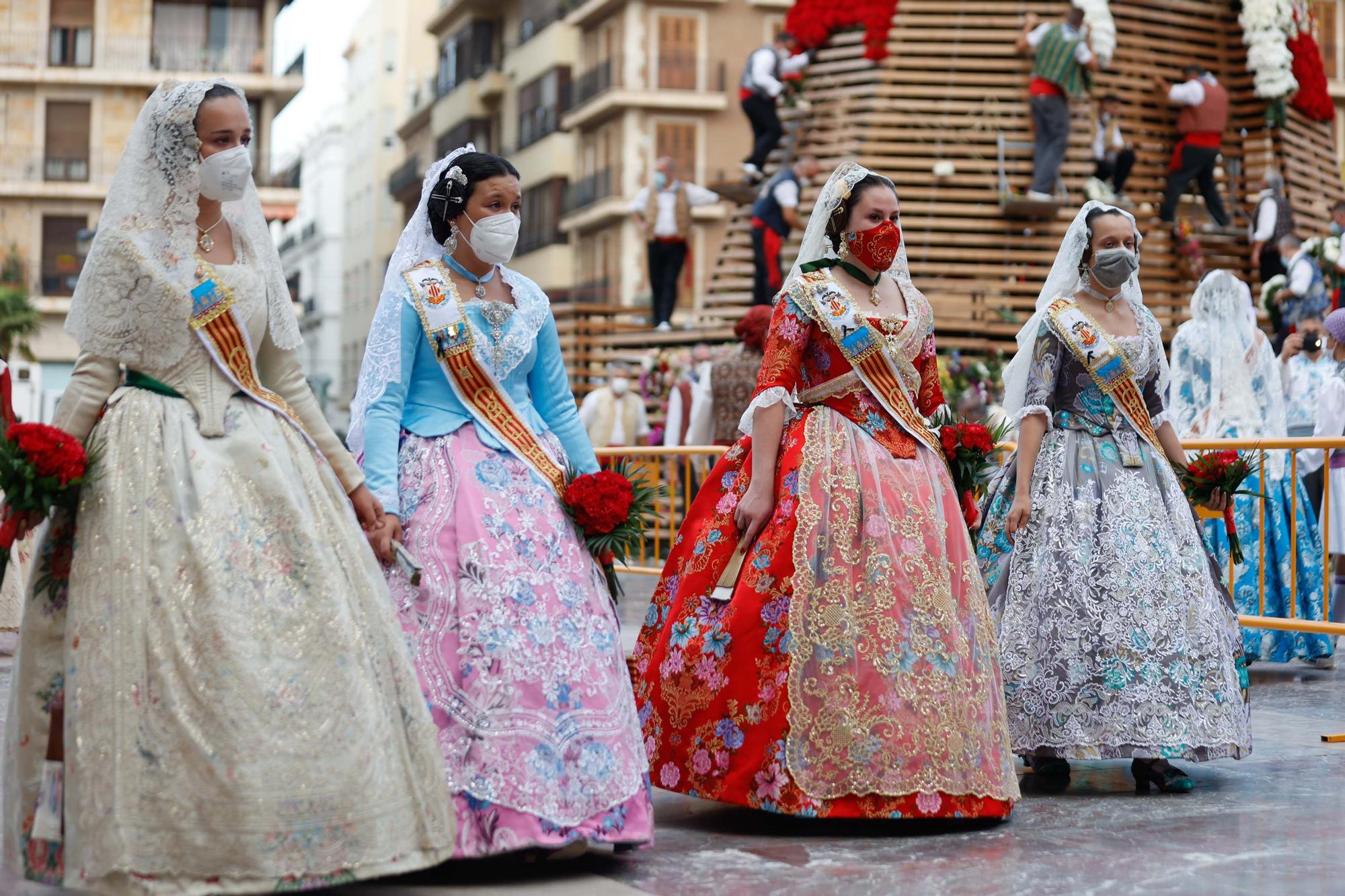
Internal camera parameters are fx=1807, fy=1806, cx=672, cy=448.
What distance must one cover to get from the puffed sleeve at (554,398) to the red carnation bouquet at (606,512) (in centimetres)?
17

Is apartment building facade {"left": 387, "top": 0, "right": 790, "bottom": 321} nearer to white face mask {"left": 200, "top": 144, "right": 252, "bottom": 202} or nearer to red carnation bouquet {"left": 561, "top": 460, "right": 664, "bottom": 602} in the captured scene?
red carnation bouquet {"left": 561, "top": 460, "right": 664, "bottom": 602}

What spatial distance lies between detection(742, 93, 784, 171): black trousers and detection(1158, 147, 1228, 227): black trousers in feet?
15.2

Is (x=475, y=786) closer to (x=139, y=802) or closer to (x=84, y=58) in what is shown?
(x=139, y=802)

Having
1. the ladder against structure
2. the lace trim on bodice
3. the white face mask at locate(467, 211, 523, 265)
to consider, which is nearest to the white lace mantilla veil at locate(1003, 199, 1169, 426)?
the lace trim on bodice

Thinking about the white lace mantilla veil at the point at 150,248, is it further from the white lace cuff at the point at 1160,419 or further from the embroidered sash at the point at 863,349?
the white lace cuff at the point at 1160,419

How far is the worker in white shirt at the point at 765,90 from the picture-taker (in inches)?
841

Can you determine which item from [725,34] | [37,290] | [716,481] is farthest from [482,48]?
[716,481]

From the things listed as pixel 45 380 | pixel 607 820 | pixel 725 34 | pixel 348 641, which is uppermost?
pixel 725 34

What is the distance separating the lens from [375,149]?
7238 centimetres

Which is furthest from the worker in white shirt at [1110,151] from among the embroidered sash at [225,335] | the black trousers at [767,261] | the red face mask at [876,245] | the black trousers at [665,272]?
the embroidered sash at [225,335]

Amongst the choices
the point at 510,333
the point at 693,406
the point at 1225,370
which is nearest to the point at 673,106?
the point at 693,406

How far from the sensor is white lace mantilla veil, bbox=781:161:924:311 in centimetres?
611

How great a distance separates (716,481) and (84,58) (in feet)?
156

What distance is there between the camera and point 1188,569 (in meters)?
6.48
